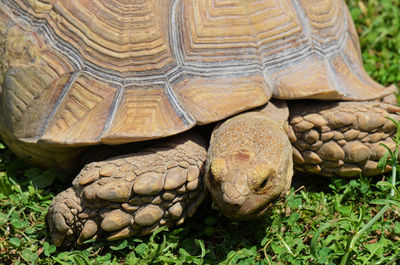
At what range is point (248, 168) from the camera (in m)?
2.83

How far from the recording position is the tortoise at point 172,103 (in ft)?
10.1

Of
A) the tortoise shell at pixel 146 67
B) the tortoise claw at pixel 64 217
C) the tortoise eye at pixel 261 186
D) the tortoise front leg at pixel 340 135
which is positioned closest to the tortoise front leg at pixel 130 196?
the tortoise claw at pixel 64 217

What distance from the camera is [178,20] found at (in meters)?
3.37

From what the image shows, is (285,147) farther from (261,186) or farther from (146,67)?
(146,67)

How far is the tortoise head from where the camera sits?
2799mm

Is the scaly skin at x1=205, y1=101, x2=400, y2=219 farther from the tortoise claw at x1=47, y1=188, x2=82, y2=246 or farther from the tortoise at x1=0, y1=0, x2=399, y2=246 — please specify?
the tortoise claw at x1=47, y1=188, x2=82, y2=246

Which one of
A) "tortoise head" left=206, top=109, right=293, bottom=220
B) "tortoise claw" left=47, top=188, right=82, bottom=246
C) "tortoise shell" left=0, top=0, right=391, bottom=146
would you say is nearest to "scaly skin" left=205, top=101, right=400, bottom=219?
"tortoise head" left=206, top=109, right=293, bottom=220

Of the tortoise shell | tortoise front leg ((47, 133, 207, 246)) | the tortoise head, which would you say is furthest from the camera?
the tortoise shell

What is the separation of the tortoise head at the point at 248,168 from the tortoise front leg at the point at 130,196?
208 millimetres

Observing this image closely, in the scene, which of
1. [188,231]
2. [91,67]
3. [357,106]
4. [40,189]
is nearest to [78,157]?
[40,189]

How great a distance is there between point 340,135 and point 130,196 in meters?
1.36

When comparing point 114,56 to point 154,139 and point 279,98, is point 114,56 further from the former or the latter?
point 279,98

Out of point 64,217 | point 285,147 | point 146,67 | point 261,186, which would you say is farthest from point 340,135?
point 64,217

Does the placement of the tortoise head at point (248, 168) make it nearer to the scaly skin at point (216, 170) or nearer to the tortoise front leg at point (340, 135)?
the scaly skin at point (216, 170)
